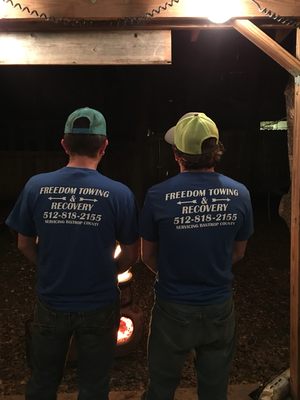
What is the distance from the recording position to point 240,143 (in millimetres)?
12836

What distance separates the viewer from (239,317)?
4.99m

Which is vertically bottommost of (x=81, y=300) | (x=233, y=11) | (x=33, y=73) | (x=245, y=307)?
(x=245, y=307)

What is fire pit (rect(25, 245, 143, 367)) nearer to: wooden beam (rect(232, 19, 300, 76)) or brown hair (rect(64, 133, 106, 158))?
brown hair (rect(64, 133, 106, 158))

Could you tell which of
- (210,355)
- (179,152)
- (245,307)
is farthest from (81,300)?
(245,307)

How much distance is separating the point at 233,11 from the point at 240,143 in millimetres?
10209

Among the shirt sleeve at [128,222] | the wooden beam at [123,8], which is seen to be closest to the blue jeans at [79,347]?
the shirt sleeve at [128,222]

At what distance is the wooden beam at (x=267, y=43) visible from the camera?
2.90 metres

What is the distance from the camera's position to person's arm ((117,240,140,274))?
2458 mm

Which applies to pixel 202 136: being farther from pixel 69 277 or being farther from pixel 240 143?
pixel 240 143

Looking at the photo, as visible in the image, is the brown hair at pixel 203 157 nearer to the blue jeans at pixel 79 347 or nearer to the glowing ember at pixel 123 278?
the blue jeans at pixel 79 347

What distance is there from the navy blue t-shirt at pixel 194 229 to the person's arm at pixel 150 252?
1.8 inches

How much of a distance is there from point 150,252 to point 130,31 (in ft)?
5.59

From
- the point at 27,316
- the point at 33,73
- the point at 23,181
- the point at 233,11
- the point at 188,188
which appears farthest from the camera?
the point at 33,73

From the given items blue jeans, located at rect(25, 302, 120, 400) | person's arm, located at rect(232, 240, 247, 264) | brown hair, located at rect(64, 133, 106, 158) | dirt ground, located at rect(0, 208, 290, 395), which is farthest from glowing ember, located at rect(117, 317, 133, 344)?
brown hair, located at rect(64, 133, 106, 158)
